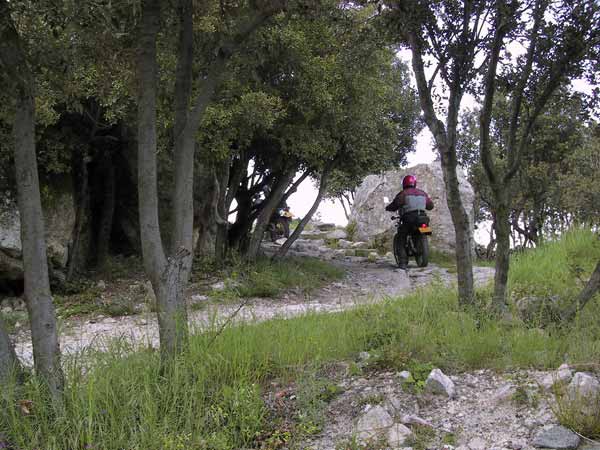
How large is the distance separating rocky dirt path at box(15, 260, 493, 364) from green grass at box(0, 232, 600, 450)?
0.32 meters

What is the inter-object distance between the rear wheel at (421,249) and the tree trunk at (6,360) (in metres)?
10.3

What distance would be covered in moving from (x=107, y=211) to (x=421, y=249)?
682 centimetres

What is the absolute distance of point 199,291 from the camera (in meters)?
9.42

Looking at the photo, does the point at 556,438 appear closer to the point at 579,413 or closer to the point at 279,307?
A: the point at 579,413

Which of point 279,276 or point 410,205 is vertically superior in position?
point 410,205

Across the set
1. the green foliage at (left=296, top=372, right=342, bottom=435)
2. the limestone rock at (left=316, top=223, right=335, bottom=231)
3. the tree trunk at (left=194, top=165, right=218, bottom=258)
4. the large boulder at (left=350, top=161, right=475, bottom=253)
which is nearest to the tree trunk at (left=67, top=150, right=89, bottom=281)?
the tree trunk at (left=194, top=165, right=218, bottom=258)

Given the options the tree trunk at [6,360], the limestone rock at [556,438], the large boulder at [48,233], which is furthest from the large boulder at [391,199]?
the tree trunk at [6,360]

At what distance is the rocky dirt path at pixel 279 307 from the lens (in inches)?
185

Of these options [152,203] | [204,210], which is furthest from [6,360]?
[204,210]

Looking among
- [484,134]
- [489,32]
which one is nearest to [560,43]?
[489,32]

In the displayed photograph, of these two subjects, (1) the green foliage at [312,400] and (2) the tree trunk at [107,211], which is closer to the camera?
(1) the green foliage at [312,400]

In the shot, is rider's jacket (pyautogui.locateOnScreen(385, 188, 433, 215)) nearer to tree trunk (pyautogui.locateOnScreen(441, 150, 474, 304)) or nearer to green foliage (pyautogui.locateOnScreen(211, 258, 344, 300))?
green foliage (pyautogui.locateOnScreen(211, 258, 344, 300))

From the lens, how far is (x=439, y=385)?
389 centimetres

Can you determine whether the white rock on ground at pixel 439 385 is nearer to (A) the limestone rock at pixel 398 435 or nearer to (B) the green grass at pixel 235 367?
(B) the green grass at pixel 235 367
